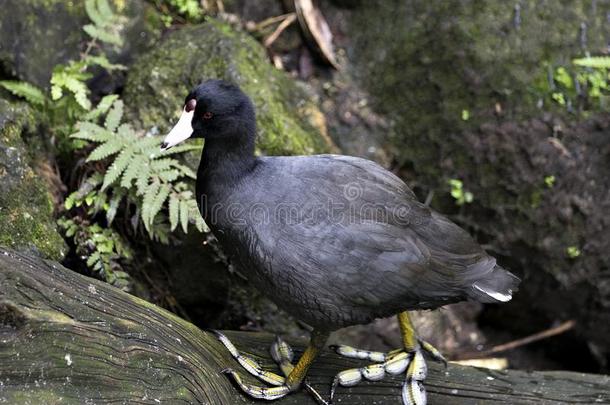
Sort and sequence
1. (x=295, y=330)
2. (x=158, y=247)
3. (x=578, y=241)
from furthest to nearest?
(x=578, y=241), (x=295, y=330), (x=158, y=247)

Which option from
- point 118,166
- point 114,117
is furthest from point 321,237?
point 114,117

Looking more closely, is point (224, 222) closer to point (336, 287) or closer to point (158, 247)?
point (336, 287)

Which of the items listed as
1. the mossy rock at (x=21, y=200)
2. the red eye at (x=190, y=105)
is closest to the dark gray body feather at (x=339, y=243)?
the red eye at (x=190, y=105)

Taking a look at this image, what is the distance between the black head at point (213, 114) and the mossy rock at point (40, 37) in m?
1.67

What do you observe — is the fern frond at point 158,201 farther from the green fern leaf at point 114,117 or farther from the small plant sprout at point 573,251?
the small plant sprout at point 573,251

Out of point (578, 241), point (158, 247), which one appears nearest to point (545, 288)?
point (578, 241)

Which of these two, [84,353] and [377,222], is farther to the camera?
[377,222]

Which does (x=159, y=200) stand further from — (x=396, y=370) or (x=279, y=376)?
(x=396, y=370)

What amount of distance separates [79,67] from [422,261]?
2622 millimetres

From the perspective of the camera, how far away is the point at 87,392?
2869 mm

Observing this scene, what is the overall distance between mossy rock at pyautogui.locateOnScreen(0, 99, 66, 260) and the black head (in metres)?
0.88

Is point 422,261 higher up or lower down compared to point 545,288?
higher up

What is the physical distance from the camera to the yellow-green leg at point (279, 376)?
141 inches

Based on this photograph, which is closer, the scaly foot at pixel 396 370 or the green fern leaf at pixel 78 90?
the scaly foot at pixel 396 370
